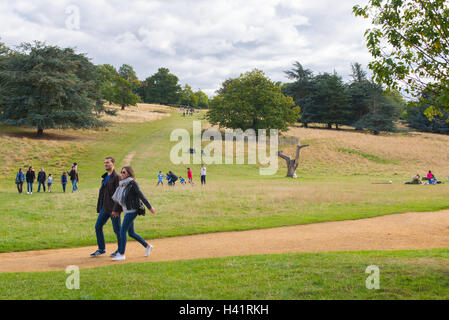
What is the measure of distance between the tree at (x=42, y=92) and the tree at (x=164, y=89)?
7980 cm

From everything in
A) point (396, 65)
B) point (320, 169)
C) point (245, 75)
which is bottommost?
point (320, 169)

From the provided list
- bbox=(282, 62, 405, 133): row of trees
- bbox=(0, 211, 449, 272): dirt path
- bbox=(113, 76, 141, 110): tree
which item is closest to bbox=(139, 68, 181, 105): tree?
bbox=(113, 76, 141, 110): tree

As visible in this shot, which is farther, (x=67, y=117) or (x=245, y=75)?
(x=245, y=75)

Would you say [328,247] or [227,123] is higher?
[227,123]

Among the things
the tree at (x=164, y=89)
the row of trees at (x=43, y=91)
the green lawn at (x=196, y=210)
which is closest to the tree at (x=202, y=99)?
the tree at (x=164, y=89)

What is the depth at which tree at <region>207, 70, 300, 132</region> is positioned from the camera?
5566 cm

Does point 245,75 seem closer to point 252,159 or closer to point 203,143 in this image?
point 203,143

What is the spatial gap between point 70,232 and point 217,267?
7685 mm

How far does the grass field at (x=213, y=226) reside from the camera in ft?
20.0

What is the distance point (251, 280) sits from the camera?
21.5 ft

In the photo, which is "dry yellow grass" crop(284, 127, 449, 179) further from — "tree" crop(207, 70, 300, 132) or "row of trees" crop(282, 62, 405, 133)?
"row of trees" crop(282, 62, 405, 133)

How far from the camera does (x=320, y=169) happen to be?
1689 inches

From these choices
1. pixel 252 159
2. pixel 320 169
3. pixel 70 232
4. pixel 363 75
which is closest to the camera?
pixel 70 232
